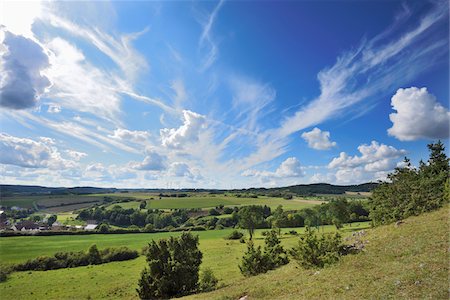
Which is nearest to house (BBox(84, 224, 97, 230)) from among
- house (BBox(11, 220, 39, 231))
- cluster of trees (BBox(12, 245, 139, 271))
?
house (BBox(11, 220, 39, 231))

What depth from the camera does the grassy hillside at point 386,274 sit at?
1711cm

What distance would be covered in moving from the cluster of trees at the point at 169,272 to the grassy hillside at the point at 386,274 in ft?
41.4

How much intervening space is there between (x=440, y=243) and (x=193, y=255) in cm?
2681

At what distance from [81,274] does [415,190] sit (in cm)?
7163

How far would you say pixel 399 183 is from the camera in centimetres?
5972

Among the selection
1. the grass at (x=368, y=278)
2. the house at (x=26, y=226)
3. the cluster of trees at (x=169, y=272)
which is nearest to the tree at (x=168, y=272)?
the cluster of trees at (x=169, y=272)

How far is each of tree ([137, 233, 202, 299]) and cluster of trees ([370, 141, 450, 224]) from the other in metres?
34.1

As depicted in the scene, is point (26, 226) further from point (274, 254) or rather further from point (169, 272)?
point (274, 254)

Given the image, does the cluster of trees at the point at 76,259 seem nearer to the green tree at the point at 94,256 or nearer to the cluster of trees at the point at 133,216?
the green tree at the point at 94,256

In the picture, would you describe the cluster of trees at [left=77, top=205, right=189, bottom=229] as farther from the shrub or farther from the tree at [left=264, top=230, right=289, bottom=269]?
the shrub

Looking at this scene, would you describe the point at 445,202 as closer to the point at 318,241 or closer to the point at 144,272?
the point at 318,241

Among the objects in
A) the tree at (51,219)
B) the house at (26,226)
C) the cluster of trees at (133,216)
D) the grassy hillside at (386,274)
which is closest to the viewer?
the grassy hillside at (386,274)

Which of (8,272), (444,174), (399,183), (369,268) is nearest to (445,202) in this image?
(444,174)

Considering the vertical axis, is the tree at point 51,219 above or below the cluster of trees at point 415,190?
below
